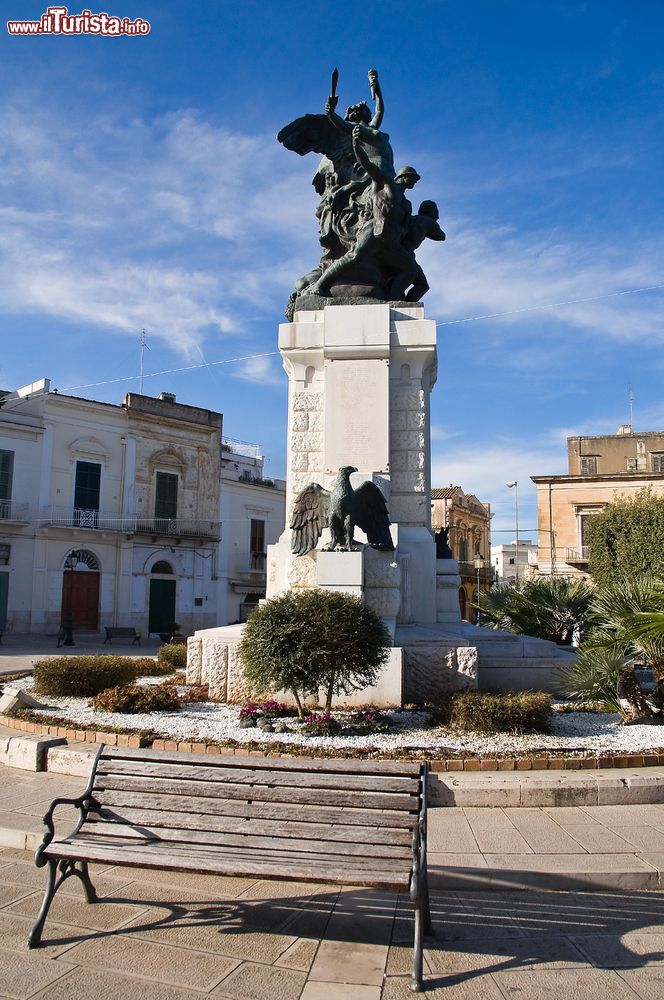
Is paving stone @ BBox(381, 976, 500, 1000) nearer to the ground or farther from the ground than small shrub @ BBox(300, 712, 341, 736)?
nearer to the ground

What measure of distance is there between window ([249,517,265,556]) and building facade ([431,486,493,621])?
18542 mm

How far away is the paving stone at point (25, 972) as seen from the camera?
10.8 ft

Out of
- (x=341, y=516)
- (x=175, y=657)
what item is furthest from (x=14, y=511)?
(x=341, y=516)

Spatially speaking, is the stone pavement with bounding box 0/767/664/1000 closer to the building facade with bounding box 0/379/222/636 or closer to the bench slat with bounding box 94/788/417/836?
the bench slat with bounding box 94/788/417/836

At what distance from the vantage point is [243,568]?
40.5 meters

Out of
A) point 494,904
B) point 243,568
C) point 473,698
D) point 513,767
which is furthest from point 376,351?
point 243,568

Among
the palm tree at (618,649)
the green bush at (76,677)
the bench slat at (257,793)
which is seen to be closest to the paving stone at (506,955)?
the bench slat at (257,793)

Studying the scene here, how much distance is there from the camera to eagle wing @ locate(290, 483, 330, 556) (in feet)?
31.3

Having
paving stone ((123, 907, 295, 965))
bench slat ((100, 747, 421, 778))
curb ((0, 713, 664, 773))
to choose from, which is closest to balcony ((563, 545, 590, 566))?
curb ((0, 713, 664, 773))

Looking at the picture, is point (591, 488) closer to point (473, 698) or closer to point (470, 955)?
point (473, 698)

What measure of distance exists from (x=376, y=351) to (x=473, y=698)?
5536mm

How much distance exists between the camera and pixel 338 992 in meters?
3.27

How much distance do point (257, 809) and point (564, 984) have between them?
5.54ft

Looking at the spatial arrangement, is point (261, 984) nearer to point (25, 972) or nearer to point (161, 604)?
point (25, 972)
